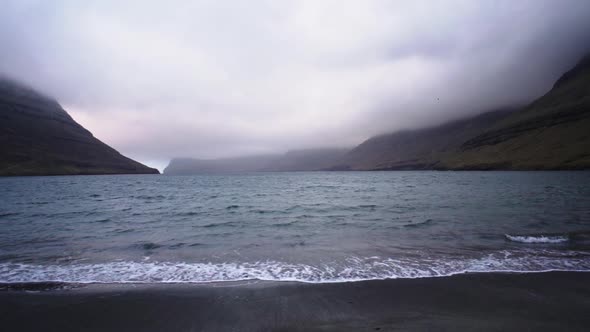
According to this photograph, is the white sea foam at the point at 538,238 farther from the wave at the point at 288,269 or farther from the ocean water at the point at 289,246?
the wave at the point at 288,269

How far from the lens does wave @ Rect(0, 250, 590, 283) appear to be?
11.2 meters

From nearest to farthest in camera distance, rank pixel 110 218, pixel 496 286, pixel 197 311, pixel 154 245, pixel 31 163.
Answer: pixel 197 311, pixel 496 286, pixel 154 245, pixel 110 218, pixel 31 163

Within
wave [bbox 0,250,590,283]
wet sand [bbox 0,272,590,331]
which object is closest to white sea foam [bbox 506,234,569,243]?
wave [bbox 0,250,590,283]

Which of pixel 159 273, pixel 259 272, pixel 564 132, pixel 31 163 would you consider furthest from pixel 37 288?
pixel 564 132

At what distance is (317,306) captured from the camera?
27.8 feet

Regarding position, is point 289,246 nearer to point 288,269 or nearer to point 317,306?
point 288,269

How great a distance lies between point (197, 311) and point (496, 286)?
35.3ft

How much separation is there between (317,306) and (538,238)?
55.5ft

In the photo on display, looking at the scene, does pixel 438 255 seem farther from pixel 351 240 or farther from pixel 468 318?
pixel 468 318

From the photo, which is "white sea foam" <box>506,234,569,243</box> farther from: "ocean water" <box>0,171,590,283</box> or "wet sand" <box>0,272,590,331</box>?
"wet sand" <box>0,272,590,331</box>

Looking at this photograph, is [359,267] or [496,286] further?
[359,267]

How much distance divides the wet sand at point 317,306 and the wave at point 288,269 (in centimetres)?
74

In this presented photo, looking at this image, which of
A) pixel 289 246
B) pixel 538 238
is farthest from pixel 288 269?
pixel 538 238

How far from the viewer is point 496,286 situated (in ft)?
32.6
